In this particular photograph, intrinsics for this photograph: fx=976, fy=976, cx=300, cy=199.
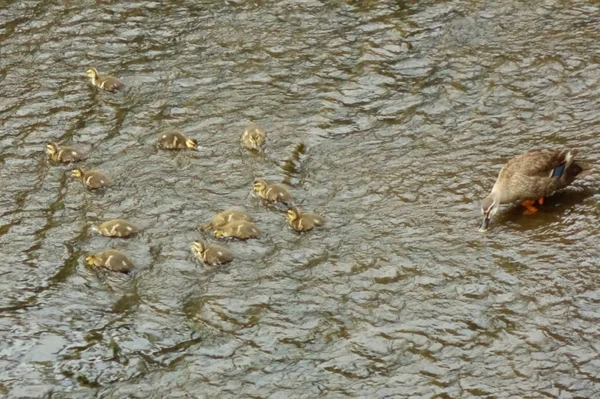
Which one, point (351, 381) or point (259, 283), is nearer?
point (351, 381)

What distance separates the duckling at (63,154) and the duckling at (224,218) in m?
1.81

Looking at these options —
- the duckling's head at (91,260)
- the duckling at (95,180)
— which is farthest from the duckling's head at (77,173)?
the duckling's head at (91,260)

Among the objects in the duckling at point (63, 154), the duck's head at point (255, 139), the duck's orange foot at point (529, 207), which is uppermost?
the duckling at point (63, 154)

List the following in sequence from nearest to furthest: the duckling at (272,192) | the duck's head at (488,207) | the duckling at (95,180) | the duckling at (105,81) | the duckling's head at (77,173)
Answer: the duck's head at (488,207) → the duckling at (272,192) → the duckling at (95,180) → the duckling's head at (77,173) → the duckling at (105,81)

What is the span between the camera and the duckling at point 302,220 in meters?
7.94

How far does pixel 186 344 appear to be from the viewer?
22.2 ft

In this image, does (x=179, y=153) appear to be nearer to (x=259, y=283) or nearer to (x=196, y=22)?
(x=259, y=283)

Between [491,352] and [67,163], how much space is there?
4.60 metres

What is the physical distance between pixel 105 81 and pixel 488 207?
4.62 metres

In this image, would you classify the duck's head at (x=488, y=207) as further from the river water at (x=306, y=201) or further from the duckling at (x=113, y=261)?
the duckling at (x=113, y=261)

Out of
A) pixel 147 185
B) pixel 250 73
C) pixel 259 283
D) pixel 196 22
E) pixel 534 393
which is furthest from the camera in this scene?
pixel 196 22

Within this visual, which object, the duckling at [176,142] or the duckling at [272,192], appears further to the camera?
the duckling at [176,142]

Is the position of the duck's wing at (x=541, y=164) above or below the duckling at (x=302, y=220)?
above

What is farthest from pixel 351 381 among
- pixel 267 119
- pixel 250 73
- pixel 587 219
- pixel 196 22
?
pixel 196 22
